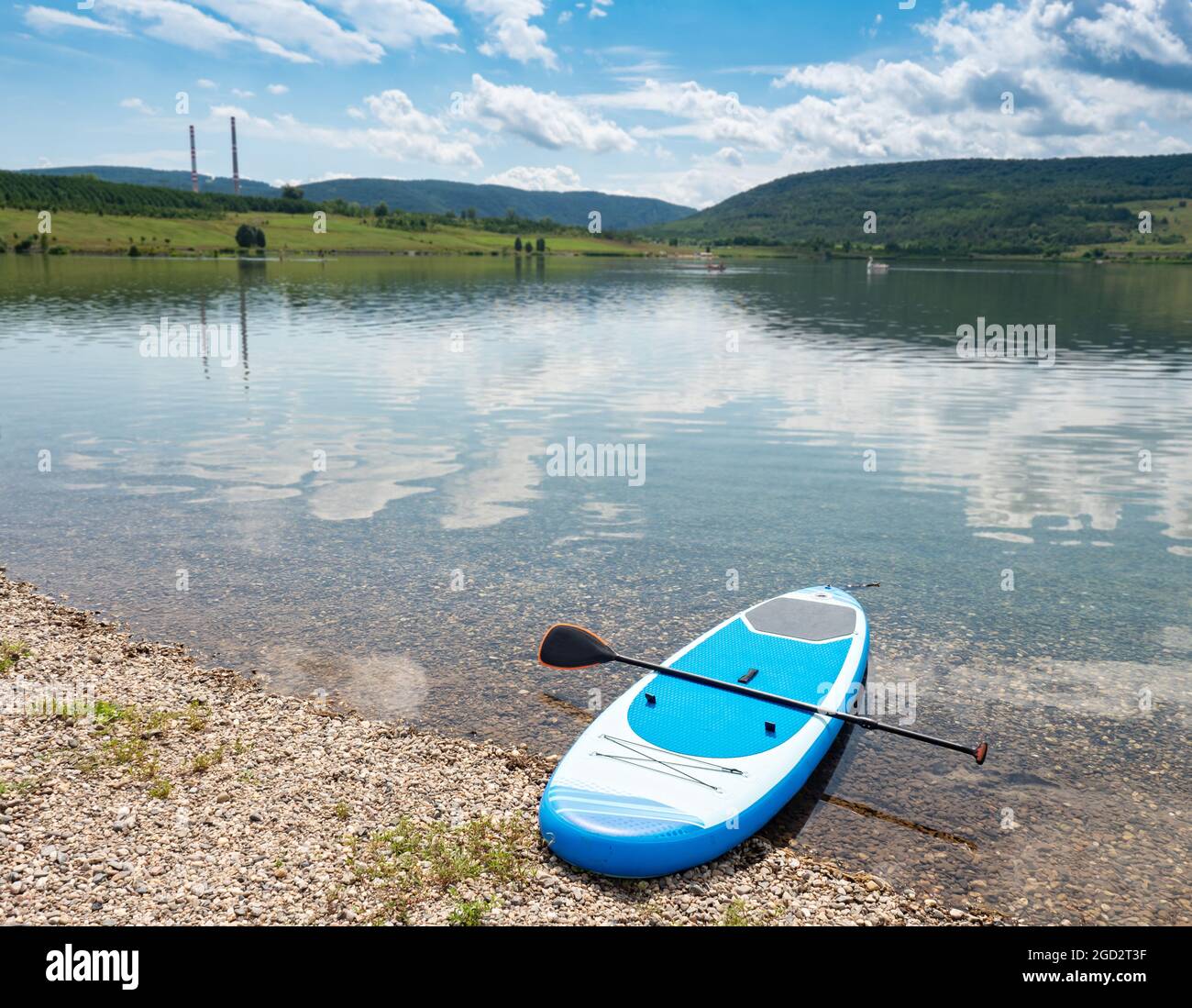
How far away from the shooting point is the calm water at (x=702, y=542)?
36.8ft

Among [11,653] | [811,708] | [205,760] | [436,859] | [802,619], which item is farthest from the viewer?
[802,619]

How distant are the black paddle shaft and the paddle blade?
0.76 m

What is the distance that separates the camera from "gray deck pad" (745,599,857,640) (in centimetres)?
1325

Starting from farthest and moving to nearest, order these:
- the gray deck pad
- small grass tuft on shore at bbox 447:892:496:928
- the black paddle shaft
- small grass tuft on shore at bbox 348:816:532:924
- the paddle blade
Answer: the gray deck pad → the paddle blade → the black paddle shaft → small grass tuft on shore at bbox 348:816:532:924 → small grass tuft on shore at bbox 447:892:496:928

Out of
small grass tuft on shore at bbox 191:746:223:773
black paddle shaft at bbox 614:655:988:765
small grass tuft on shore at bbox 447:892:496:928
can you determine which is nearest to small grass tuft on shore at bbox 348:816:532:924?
small grass tuft on shore at bbox 447:892:496:928

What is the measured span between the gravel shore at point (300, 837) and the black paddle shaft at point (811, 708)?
1731 mm

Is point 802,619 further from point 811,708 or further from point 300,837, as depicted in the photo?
point 300,837

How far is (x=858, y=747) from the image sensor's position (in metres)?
12.3

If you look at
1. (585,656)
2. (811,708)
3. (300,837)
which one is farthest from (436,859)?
(811,708)

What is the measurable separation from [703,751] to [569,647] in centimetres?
312

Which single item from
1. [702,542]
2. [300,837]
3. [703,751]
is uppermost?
[702,542]

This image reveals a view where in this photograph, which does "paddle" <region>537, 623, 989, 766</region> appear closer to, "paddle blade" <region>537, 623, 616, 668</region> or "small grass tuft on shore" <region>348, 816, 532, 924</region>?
"paddle blade" <region>537, 623, 616, 668</region>

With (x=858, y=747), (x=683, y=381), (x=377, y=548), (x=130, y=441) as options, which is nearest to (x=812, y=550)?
(x=858, y=747)

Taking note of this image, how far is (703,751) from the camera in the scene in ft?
34.0
